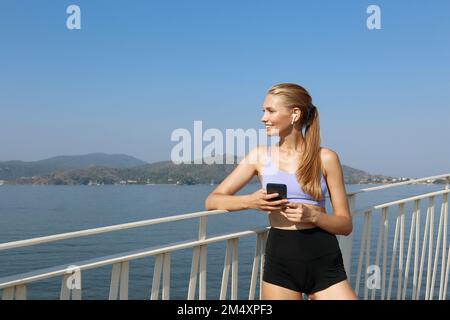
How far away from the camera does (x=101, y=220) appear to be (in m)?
54.0

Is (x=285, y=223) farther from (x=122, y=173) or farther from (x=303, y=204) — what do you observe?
(x=122, y=173)

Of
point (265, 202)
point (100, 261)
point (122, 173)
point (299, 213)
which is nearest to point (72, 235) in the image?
point (100, 261)

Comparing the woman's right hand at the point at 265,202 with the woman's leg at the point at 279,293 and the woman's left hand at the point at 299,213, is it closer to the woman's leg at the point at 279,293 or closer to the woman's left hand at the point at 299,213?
the woman's left hand at the point at 299,213

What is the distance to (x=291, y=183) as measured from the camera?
2.53m

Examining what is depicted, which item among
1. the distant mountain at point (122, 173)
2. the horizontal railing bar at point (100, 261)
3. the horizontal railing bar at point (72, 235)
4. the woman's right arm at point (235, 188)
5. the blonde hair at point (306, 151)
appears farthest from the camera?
the distant mountain at point (122, 173)

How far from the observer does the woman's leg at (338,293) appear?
8.23 feet

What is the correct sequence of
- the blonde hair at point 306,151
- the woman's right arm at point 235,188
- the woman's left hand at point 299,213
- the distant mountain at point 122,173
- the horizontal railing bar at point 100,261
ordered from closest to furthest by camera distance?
the horizontal railing bar at point 100,261 < the woman's left hand at point 299,213 < the blonde hair at point 306,151 < the woman's right arm at point 235,188 < the distant mountain at point 122,173

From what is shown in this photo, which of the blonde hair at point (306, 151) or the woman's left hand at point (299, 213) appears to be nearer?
the woman's left hand at point (299, 213)

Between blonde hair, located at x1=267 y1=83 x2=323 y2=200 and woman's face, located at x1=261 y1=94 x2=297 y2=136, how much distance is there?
2 cm

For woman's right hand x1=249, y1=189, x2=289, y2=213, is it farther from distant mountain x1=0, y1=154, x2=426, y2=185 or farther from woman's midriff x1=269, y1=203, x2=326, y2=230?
distant mountain x1=0, y1=154, x2=426, y2=185

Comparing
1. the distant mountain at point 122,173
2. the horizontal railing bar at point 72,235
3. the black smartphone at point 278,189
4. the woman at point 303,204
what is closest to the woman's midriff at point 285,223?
the woman at point 303,204

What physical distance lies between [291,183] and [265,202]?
0.20 metres
